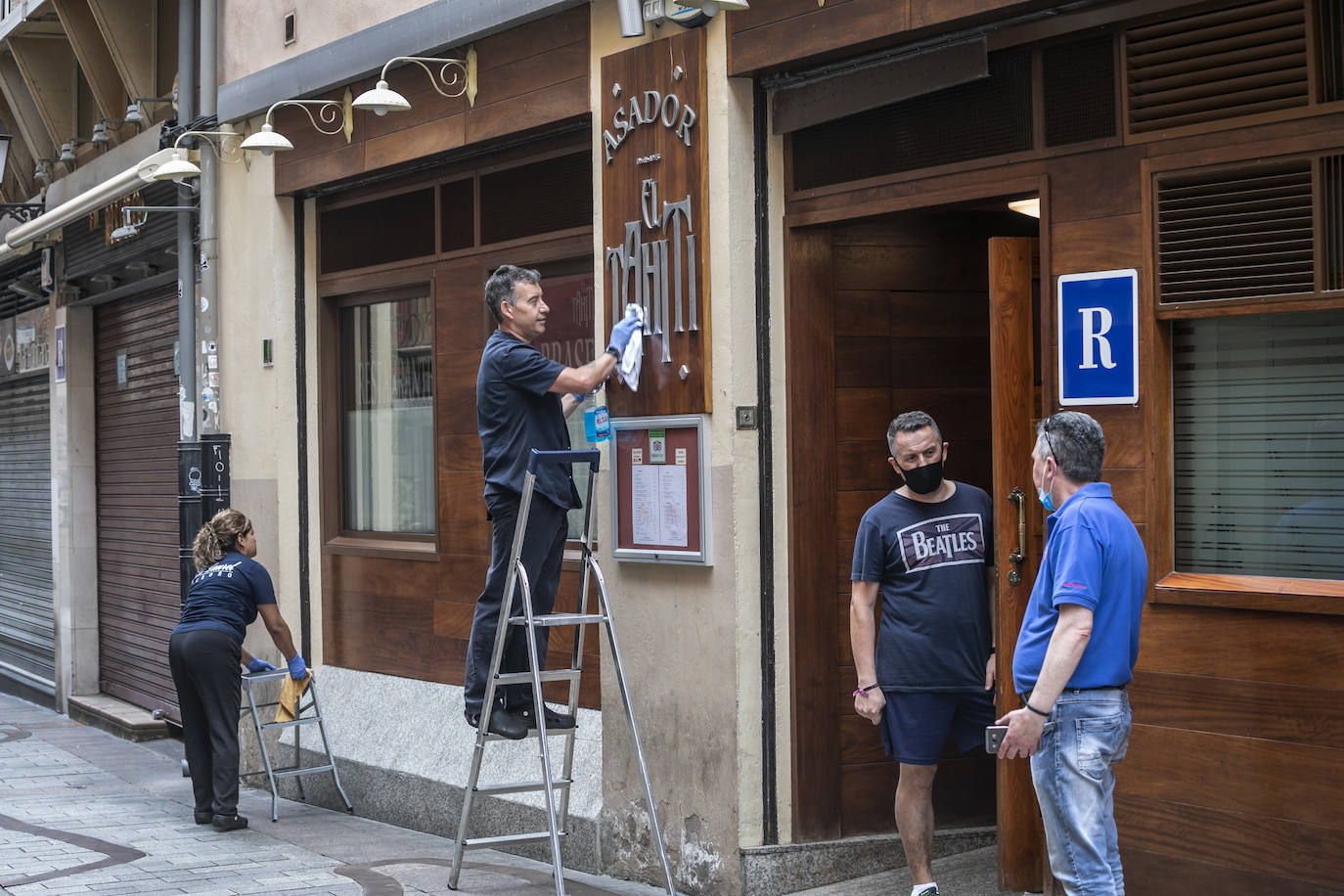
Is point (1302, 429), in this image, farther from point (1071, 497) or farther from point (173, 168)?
point (173, 168)

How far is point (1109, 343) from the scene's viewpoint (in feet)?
18.9

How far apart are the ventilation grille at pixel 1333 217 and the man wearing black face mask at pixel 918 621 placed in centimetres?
153

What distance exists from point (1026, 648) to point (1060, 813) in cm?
49

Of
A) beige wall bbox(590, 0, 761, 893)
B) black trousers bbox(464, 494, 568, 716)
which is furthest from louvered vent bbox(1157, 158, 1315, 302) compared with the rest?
black trousers bbox(464, 494, 568, 716)

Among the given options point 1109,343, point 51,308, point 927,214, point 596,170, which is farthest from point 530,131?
point 51,308

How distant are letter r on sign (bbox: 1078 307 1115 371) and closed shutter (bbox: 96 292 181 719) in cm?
851

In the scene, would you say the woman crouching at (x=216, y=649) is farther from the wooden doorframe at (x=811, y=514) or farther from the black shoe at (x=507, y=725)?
Answer: the wooden doorframe at (x=811, y=514)

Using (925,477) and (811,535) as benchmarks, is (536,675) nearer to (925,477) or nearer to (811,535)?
(811,535)

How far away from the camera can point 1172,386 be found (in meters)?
5.71

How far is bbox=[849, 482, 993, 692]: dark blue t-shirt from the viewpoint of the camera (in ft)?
20.4

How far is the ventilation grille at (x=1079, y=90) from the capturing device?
19.2 ft

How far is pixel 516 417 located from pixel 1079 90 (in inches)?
102

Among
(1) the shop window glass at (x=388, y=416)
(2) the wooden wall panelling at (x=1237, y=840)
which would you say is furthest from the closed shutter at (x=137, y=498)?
(2) the wooden wall panelling at (x=1237, y=840)

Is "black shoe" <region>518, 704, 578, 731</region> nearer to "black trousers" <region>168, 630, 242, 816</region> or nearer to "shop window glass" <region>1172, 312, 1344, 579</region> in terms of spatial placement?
"shop window glass" <region>1172, 312, 1344, 579</region>
